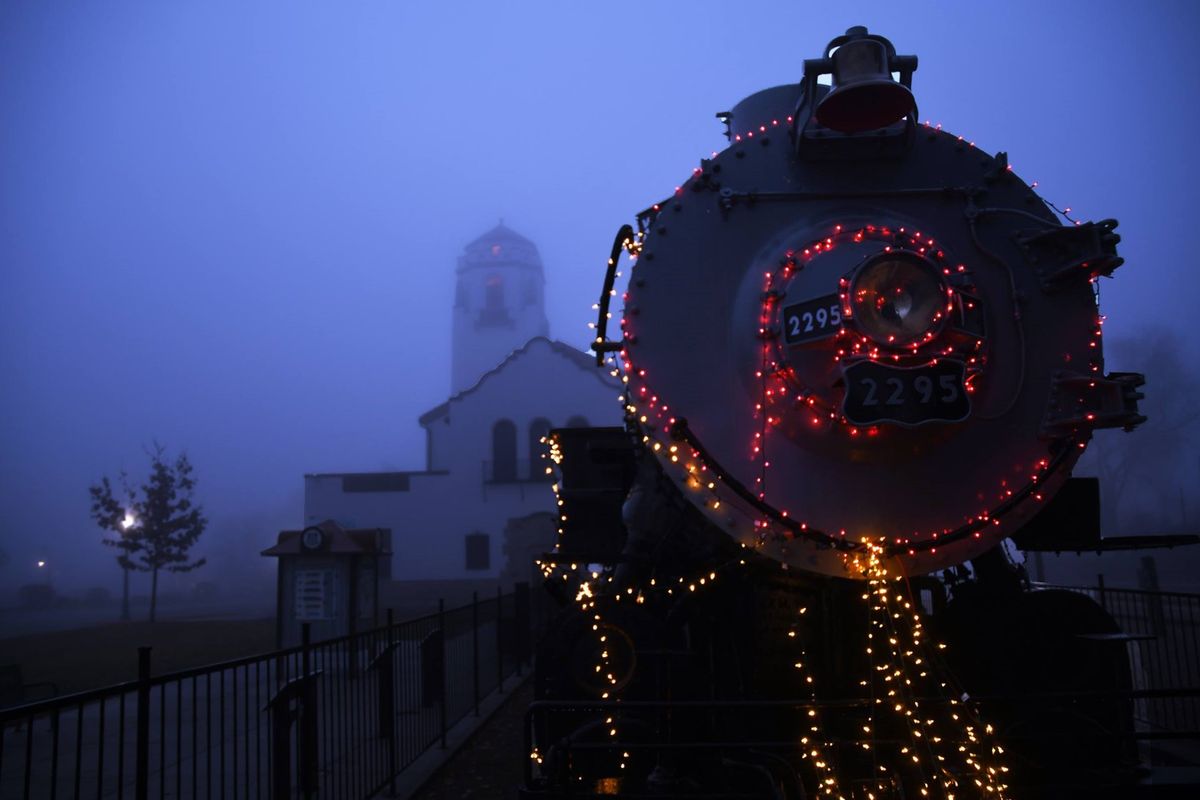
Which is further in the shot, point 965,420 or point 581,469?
point 581,469

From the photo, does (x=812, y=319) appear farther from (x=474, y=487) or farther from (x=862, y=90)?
(x=474, y=487)

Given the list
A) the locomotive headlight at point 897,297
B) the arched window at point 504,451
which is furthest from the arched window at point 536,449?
the locomotive headlight at point 897,297

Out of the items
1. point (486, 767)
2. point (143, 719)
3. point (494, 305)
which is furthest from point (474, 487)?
point (494, 305)

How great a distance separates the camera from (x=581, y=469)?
5.25 meters

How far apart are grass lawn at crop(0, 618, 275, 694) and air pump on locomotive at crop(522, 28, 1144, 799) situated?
1082 cm

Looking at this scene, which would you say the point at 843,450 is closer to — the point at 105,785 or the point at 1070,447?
the point at 1070,447

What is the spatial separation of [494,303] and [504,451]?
38136mm

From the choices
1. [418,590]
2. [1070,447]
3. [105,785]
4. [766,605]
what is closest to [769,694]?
[766,605]

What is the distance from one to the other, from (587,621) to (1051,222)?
9.51ft

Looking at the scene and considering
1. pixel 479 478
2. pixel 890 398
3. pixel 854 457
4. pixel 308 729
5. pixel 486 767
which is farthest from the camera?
pixel 479 478

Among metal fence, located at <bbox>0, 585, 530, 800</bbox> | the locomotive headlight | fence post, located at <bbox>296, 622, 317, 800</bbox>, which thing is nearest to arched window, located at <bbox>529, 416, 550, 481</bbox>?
metal fence, located at <bbox>0, 585, 530, 800</bbox>

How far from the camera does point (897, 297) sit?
3713mm

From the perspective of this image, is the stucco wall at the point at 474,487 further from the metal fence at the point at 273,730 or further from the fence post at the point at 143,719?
the fence post at the point at 143,719

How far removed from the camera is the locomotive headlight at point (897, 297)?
3.64 m
